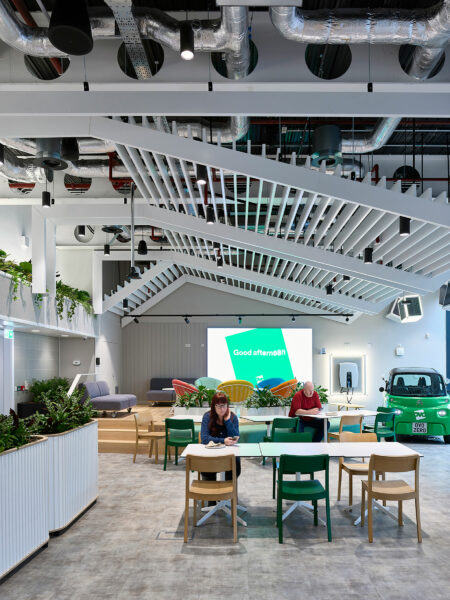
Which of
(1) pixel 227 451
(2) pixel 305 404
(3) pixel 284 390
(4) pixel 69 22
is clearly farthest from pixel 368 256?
(4) pixel 69 22

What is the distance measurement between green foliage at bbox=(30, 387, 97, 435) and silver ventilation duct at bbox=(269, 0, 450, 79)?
4.70 meters

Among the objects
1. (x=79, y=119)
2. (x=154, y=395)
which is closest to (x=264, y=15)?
(x=79, y=119)

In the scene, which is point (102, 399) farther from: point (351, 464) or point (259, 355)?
point (351, 464)

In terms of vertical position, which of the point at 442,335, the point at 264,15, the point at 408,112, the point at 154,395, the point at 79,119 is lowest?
the point at 154,395

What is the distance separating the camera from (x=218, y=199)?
34.1 feet

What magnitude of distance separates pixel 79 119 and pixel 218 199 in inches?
142

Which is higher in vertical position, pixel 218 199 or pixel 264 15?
pixel 264 15

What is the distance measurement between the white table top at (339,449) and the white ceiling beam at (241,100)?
144 inches

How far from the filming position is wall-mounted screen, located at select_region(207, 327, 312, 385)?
20.2 meters

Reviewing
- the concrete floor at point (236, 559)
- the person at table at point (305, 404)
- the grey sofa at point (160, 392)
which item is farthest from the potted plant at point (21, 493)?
the grey sofa at point (160, 392)

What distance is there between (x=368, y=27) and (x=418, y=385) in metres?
10.2

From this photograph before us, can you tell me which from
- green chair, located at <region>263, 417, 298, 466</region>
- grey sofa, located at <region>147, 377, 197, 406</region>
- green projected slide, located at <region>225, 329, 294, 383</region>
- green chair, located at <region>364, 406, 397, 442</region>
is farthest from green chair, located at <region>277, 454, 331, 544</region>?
green projected slide, located at <region>225, 329, 294, 383</region>

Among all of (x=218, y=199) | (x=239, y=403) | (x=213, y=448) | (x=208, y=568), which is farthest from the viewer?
(x=239, y=403)

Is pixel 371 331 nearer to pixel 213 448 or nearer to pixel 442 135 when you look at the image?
pixel 442 135
